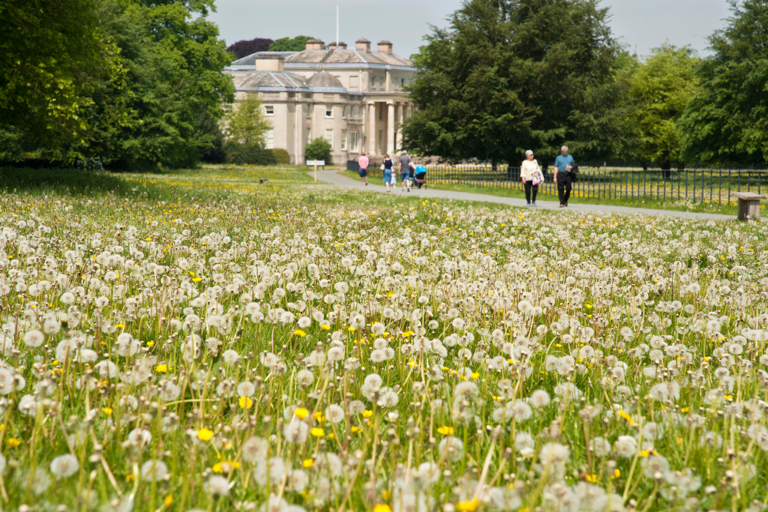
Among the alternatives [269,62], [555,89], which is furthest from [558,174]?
[269,62]

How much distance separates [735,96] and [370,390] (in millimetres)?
41986

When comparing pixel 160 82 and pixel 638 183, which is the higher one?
pixel 160 82

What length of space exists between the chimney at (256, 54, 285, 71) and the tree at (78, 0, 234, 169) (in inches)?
1792

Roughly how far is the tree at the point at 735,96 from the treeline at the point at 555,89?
0.22 feet

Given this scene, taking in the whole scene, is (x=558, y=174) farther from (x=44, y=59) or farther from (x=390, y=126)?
(x=390, y=126)

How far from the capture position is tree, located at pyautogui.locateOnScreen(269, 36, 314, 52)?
132m

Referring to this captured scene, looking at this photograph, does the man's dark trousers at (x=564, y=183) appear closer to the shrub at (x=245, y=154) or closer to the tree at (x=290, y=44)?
the shrub at (x=245, y=154)

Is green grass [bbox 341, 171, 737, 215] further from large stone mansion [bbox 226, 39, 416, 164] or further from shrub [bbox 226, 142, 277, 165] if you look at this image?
large stone mansion [bbox 226, 39, 416, 164]

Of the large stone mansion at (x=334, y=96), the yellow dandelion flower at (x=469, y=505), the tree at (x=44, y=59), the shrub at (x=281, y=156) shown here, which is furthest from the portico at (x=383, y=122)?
the yellow dandelion flower at (x=469, y=505)

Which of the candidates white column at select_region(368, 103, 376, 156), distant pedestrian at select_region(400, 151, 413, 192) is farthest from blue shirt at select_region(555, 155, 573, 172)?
white column at select_region(368, 103, 376, 156)

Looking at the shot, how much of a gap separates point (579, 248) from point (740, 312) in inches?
143

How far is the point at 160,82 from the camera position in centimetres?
4069

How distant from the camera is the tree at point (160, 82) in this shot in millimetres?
36344

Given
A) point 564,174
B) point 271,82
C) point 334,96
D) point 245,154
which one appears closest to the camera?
point 564,174
